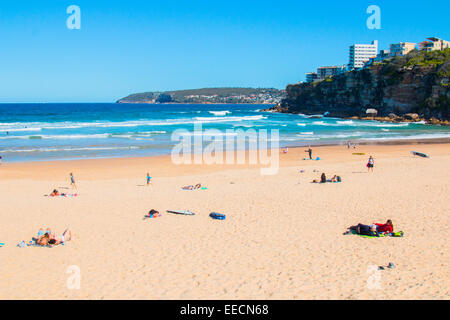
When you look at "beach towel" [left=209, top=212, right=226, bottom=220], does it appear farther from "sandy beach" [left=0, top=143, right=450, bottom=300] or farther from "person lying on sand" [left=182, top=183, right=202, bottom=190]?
"person lying on sand" [left=182, top=183, right=202, bottom=190]

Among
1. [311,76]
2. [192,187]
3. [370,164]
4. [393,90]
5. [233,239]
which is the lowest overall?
[233,239]

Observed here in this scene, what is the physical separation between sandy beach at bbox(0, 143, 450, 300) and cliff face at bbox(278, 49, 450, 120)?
1939 inches

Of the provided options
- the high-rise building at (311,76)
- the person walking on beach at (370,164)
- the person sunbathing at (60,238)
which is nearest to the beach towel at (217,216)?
the person sunbathing at (60,238)

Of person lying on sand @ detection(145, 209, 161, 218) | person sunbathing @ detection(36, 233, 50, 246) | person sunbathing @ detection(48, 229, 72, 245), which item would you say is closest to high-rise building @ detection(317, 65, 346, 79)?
person lying on sand @ detection(145, 209, 161, 218)

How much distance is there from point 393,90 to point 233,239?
6823 centimetres

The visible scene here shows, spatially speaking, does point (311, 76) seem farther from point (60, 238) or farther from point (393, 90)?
point (60, 238)

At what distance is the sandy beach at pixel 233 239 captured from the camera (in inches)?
289

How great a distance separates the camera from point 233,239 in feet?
32.6

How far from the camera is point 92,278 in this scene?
773 cm

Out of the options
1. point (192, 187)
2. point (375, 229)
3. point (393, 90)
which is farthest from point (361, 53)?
point (375, 229)

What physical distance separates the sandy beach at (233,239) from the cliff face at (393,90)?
4924cm

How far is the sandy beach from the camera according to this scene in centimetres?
733

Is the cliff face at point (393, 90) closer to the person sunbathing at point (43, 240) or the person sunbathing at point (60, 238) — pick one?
the person sunbathing at point (60, 238)

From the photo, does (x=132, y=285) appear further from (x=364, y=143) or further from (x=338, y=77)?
(x=338, y=77)
